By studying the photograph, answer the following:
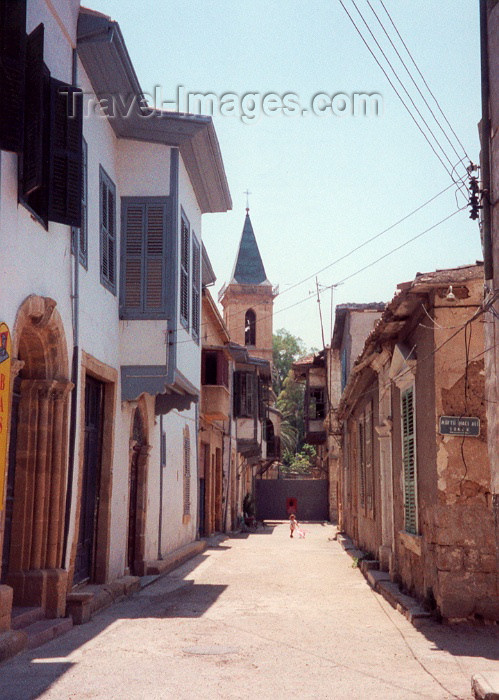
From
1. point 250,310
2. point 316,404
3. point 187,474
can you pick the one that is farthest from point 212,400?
point 250,310

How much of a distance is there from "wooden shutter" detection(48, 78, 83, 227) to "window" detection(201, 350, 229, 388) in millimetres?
13467

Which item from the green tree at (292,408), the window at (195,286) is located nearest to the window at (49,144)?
the window at (195,286)

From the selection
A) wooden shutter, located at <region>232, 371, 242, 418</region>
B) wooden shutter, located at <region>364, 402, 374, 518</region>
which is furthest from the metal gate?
wooden shutter, located at <region>364, 402, 374, 518</region>

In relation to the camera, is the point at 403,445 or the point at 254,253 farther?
the point at 254,253

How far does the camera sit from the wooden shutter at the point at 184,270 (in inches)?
551

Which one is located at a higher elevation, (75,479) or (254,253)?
(254,253)

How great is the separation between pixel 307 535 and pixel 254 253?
31.0m

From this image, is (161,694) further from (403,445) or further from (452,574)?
(403,445)

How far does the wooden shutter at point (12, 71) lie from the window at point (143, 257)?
5081 millimetres

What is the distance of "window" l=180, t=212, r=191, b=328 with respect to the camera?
45.9ft

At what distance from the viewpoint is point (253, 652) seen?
316 inches

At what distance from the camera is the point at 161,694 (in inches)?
245

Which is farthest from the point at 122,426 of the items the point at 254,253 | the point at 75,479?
the point at 254,253

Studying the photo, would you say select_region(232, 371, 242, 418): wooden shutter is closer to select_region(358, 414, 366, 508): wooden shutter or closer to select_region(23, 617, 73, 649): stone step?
select_region(358, 414, 366, 508): wooden shutter
